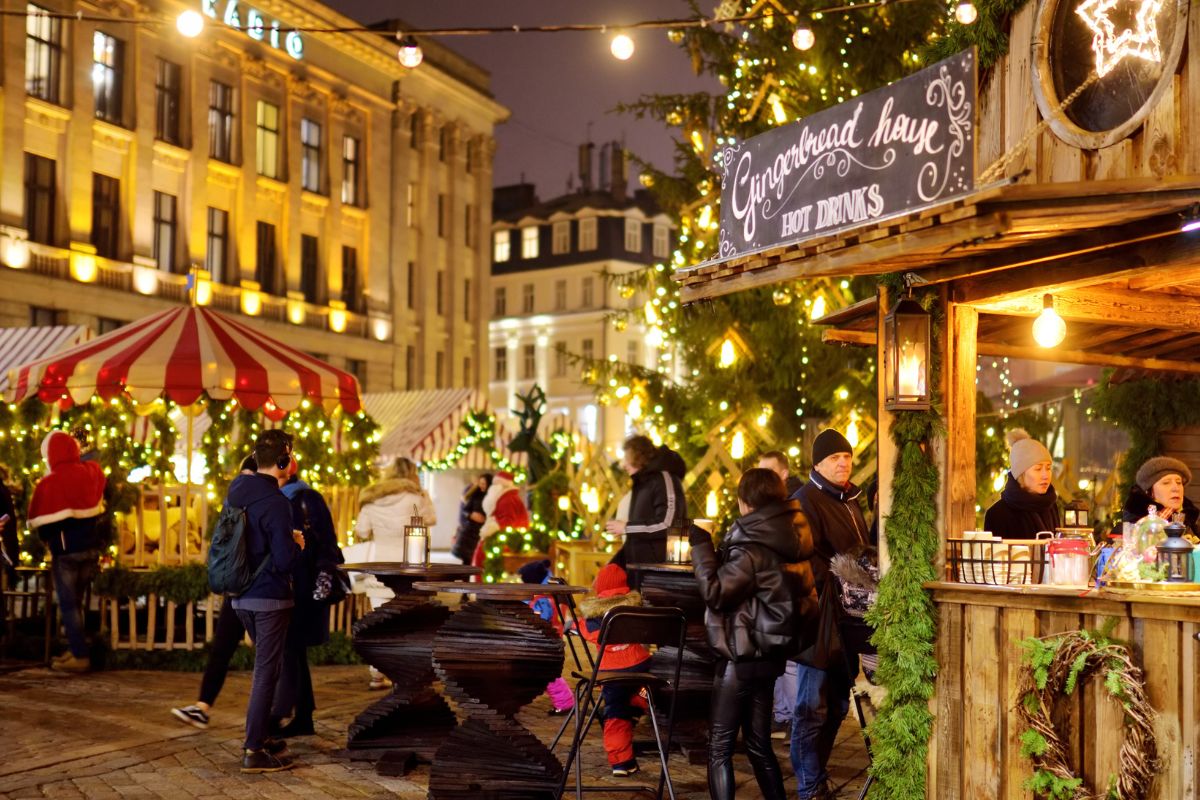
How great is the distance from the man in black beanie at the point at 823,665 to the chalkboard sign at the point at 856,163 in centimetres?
138

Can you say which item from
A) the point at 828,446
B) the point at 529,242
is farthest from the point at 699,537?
the point at 529,242

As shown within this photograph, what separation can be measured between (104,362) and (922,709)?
882 cm

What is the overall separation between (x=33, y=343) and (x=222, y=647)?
8801 millimetres

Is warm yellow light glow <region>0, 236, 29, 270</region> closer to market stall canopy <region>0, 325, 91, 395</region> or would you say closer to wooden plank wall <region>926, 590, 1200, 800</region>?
market stall canopy <region>0, 325, 91, 395</region>

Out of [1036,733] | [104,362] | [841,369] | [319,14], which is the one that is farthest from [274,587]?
[319,14]

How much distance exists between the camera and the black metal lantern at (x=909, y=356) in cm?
684

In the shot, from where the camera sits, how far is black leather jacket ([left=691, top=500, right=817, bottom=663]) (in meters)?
6.52

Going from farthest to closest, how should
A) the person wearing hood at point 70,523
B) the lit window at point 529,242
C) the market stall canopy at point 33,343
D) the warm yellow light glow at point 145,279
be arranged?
1. the lit window at point 529,242
2. the warm yellow light glow at point 145,279
3. the market stall canopy at point 33,343
4. the person wearing hood at point 70,523

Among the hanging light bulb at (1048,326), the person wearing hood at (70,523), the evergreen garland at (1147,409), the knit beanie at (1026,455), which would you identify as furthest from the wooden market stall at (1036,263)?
the person wearing hood at (70,523)

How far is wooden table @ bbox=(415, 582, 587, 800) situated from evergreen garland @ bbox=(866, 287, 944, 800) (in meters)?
1.72

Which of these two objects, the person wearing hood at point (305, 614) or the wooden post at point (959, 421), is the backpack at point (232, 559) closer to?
the person wearing hood at point (305, 614)

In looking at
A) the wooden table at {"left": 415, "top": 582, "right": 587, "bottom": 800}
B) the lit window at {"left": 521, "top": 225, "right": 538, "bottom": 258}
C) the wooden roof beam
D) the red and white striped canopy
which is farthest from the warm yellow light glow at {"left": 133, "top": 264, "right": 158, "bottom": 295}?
the lit window at {"left": 521, "top": 225, "right": 538, "bottom": 258}

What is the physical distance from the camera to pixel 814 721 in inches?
283

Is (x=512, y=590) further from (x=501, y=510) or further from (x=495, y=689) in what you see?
(x=501, y=510)
